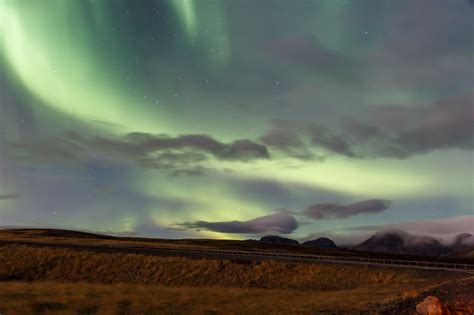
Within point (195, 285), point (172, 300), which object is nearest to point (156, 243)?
point (195, 285)

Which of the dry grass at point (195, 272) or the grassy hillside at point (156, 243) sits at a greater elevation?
the grassy hillside at point (156, 243)

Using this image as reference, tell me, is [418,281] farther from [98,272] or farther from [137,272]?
[98,272]

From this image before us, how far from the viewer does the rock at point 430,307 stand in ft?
75.2

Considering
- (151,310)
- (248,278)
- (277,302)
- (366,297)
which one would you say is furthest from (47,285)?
(366,297)

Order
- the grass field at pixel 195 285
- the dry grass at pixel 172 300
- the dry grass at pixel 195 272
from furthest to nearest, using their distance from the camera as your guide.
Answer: the dry grass at pixel 195 272, the grass field at pixel 195 285, the dry grass at pixel 172 300

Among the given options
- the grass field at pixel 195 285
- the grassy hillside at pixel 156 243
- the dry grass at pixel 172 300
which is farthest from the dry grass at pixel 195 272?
the grassy hillside at pixel 156 243

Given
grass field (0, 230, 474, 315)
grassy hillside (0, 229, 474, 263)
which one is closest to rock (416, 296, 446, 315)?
grass field (0, 230, 474, 315)

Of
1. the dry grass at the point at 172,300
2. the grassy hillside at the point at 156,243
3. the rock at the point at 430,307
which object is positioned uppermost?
the grassy hillside at the point at 156,243

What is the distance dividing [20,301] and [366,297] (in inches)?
1053

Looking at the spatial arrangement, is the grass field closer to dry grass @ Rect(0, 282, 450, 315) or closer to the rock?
dry grass @ Rect(0, 282, 450, 315)

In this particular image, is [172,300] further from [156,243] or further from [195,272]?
[156,243]

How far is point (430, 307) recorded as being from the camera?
23266mm

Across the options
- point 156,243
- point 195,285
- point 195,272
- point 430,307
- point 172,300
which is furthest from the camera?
point 156,243

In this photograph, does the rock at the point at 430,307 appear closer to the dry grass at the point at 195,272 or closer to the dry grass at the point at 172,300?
the dry grass at the point at 172,300
